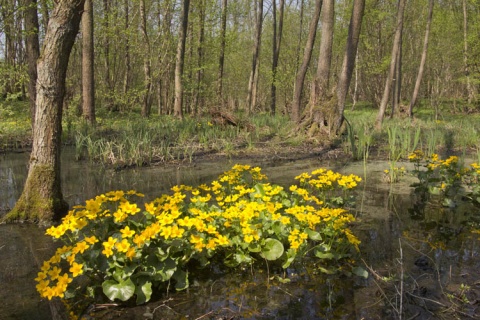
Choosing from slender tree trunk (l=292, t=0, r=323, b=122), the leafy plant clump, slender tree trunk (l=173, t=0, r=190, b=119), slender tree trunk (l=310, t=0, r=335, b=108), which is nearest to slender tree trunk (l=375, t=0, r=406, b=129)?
slender tree trunk (l=292, t=0, r=323, b=122)

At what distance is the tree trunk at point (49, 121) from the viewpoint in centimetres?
364

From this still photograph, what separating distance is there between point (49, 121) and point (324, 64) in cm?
775

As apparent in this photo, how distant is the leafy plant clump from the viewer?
2.19 meters

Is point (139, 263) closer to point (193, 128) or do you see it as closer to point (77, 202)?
point (77, 202)

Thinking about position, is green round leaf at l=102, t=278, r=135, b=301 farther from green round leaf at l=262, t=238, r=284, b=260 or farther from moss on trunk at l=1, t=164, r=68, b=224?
moss on trunk at l=1, t=164, r=68, b=224

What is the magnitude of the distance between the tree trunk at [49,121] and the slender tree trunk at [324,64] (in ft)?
23.1

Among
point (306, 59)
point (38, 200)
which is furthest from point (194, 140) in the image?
point (306, 59)

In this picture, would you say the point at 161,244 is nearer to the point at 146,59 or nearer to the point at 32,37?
the point at 32,37

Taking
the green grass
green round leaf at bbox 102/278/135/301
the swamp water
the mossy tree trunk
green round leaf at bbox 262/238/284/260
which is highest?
the mossy tree trunk

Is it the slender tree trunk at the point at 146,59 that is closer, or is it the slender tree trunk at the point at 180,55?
the slender tree trunk at the point at 180,55

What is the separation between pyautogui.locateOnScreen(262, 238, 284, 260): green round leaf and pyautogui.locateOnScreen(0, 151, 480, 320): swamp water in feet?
0.59

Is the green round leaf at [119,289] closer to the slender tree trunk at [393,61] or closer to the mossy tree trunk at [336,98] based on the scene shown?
the mossy tree trunk at [336,98]

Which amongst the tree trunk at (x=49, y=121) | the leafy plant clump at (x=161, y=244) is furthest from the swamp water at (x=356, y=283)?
the tree trunk at (x=49, y=121)

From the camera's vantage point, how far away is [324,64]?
9.83 meters
